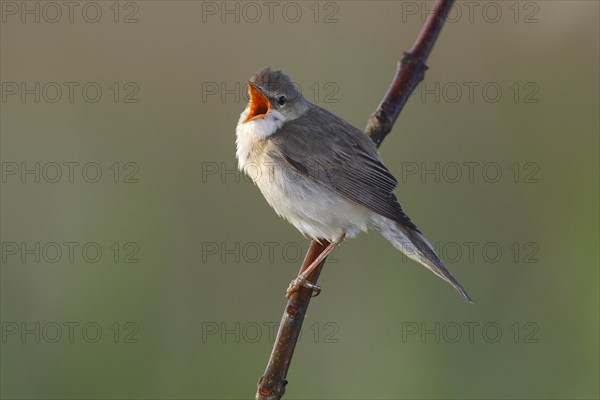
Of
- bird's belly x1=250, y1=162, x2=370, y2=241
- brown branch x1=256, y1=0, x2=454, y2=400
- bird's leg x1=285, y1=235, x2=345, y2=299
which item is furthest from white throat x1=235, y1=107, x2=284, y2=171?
bird's leg x1=285, y1=235, x2=345, y2=299

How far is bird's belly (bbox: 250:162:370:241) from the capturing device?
4145 millimetres

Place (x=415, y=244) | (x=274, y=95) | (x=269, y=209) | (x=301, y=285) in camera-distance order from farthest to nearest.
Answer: (x=269, y=209) < (x=274, y=95) < (x=415, y=244) < (x=301, y=285)

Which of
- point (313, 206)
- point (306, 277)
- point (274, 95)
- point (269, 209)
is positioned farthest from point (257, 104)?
point (269, 209)

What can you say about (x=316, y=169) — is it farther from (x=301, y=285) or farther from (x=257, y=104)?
(x=301, y=285)

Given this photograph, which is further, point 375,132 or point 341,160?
point 341,160

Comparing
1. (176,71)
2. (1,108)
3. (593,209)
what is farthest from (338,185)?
(1,108)

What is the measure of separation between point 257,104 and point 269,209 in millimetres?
1470

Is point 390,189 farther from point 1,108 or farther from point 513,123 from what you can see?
point 1,108

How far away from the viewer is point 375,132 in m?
3.88

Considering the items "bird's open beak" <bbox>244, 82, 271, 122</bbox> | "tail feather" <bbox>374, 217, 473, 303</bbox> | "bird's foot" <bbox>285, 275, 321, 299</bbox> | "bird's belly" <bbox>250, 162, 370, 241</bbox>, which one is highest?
"bird's open beak" <bbox>244, 82, 271, 122</bbox>

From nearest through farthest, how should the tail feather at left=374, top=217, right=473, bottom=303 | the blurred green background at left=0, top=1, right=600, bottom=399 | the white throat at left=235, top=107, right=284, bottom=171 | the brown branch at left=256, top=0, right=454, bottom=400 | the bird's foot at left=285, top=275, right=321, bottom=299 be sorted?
1. the brown branch at left=256, top=0, right=454, bottom=400
2. the bird's foot at left=285, top=275, right=321, bottom=299
3. the tail feather at left=374, top=217, right=473, bottom=303
4. the white throat at left=235, top=107, right=284, bottom=171
5. the blurred green background at left=0, top=1, right=600, bottom=399

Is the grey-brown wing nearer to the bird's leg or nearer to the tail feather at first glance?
the tail feather

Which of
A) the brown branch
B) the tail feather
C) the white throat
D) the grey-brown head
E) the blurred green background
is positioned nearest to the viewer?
the brown branch

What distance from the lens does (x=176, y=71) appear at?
618 cm
